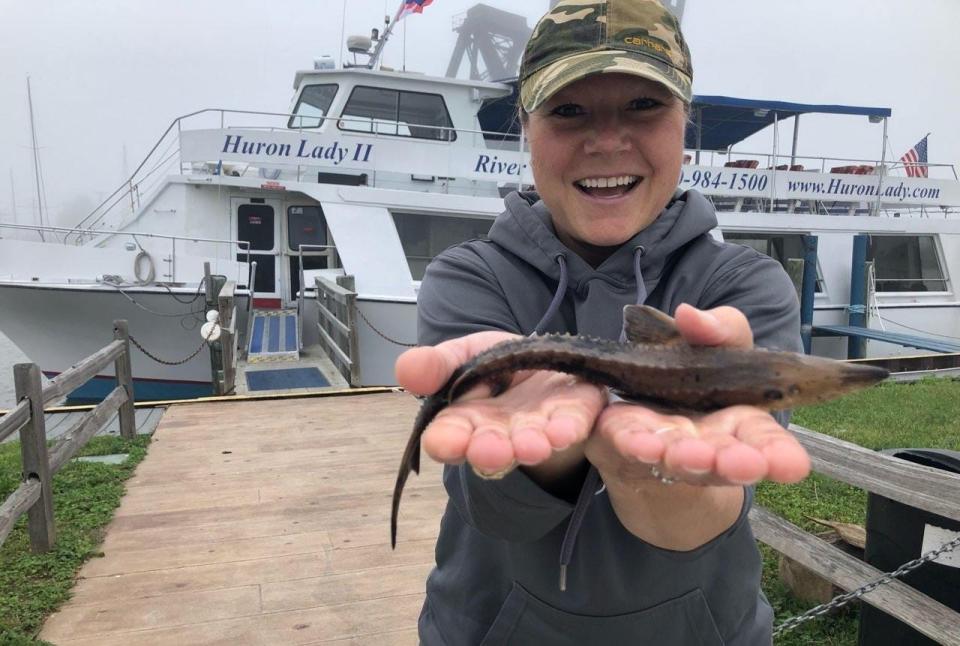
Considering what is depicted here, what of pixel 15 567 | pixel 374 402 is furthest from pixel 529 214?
pixel 374 402

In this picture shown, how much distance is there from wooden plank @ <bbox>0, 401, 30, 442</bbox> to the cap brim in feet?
13.0

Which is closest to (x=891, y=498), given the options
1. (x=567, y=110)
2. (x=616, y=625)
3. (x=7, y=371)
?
(x=616, y=625)

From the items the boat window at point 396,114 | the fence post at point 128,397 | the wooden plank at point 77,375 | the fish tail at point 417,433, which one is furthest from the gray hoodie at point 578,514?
the boat window at point 396,114

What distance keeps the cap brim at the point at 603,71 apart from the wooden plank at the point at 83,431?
15.7 feet

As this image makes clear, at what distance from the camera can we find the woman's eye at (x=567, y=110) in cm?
184

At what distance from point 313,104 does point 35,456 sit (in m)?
11.2

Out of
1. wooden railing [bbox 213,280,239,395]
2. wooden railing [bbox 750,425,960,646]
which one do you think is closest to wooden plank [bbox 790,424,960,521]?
wooden railing [bbox 750,425,960,646]

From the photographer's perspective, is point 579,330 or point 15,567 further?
point 15,567

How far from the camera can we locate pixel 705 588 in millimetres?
1758

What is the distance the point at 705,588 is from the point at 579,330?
76cm

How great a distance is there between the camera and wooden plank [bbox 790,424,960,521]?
9.25ft

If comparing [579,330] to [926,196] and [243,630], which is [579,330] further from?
[926,196]

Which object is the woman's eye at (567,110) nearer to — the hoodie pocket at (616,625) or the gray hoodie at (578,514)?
the gray hoodie at (578,514)

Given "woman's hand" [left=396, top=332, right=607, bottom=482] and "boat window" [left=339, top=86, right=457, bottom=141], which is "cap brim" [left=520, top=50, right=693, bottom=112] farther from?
"boat window" [left=339, top=86, right=457, bottom=141]
